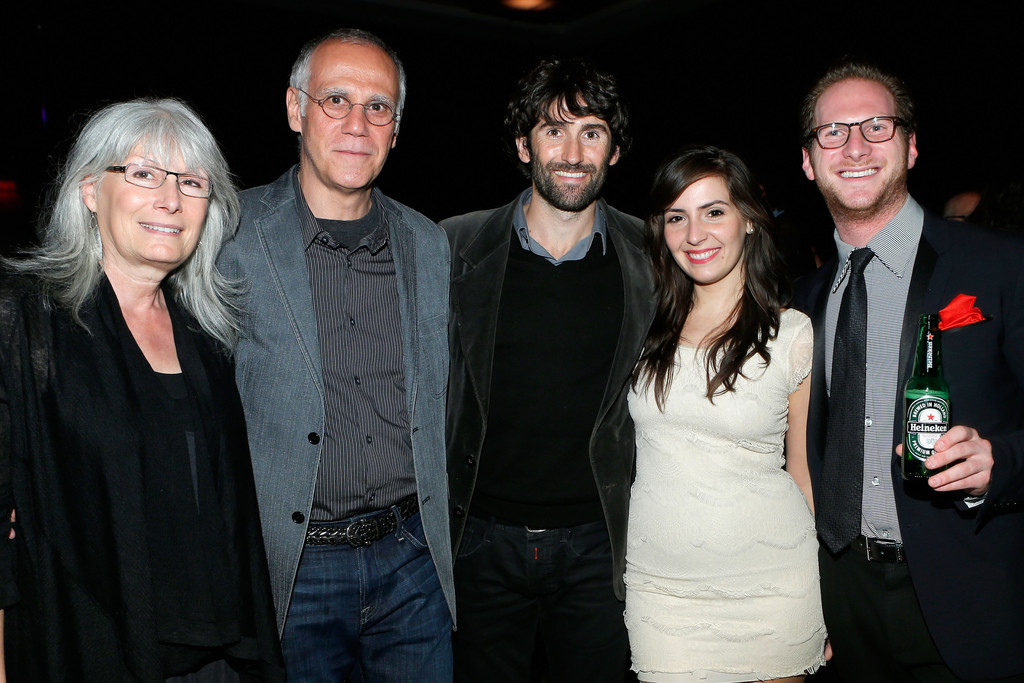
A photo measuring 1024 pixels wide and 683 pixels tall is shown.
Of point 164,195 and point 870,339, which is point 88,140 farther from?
point 870,339

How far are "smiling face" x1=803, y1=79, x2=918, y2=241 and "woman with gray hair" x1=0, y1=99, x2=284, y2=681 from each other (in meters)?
1.71

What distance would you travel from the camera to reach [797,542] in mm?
2176

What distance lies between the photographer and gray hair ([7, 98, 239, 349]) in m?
1.73

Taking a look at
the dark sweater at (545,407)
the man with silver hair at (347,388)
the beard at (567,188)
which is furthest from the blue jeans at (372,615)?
the beard at (567,188)

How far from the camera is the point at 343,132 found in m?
2.24

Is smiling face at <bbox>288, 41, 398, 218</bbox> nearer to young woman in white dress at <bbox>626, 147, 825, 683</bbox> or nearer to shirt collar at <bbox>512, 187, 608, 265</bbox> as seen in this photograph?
shirt collar at <bbox>512, 187, 608, 265</bbox>

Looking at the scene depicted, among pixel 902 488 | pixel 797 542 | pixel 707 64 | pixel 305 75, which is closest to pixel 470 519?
pixel 797 542

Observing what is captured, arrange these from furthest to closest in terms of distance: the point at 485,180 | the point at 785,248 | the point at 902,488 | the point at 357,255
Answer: the point at 485,180 → the point at 785,248 → the point at 357,255 → the point at 902,488

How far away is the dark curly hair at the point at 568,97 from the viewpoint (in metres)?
2.65

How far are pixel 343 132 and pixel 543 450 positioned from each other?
3.72 feet

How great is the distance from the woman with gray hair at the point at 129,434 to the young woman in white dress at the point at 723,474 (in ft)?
3.55

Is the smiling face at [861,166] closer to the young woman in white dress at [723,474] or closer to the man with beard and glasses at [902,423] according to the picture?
the man with beard and glasses at [902,423]

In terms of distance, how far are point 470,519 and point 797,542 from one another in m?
0.99

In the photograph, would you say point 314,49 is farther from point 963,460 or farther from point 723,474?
point 963,460
